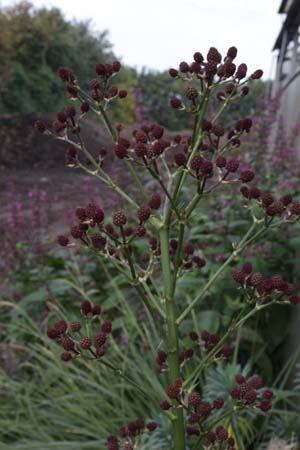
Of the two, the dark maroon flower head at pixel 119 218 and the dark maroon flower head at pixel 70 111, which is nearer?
the dark maroon flower head at pixel 119 218

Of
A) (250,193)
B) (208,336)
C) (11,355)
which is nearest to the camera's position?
(250,193)

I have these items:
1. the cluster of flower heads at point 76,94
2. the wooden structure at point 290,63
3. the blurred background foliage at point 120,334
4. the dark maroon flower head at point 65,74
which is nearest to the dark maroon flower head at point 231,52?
the cluster of flower heads at point 76,94

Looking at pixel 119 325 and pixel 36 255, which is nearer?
pixel 119 325

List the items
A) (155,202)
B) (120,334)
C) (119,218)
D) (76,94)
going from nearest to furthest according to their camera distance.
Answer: (119,218) < (155,202) < (76,94) < (120,334)

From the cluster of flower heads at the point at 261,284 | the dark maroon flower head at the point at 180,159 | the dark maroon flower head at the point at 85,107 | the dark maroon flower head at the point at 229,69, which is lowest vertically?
the cluster of flower heads at the point at 261,284

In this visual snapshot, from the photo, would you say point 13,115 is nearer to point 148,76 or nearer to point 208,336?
point 148,76

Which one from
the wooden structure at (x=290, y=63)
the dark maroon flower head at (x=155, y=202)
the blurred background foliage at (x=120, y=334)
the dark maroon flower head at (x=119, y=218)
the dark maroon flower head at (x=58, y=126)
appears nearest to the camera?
the dark maroon flower head at (x=119, y=218)

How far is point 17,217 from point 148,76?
2491cm

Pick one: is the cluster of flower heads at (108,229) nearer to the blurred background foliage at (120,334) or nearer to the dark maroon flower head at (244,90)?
the dark maroon flower head at (244,90)

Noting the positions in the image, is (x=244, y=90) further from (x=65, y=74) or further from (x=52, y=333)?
(x=52, y=333)

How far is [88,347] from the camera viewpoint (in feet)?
3.91

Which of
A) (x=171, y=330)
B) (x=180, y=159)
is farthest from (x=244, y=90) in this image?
(x=171, y=330)

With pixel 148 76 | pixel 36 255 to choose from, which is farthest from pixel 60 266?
pixel 148 76

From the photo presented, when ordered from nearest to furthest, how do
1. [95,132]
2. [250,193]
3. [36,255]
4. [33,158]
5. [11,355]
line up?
[250,193], [11,355], [36,255], [33,158], [95,132]
